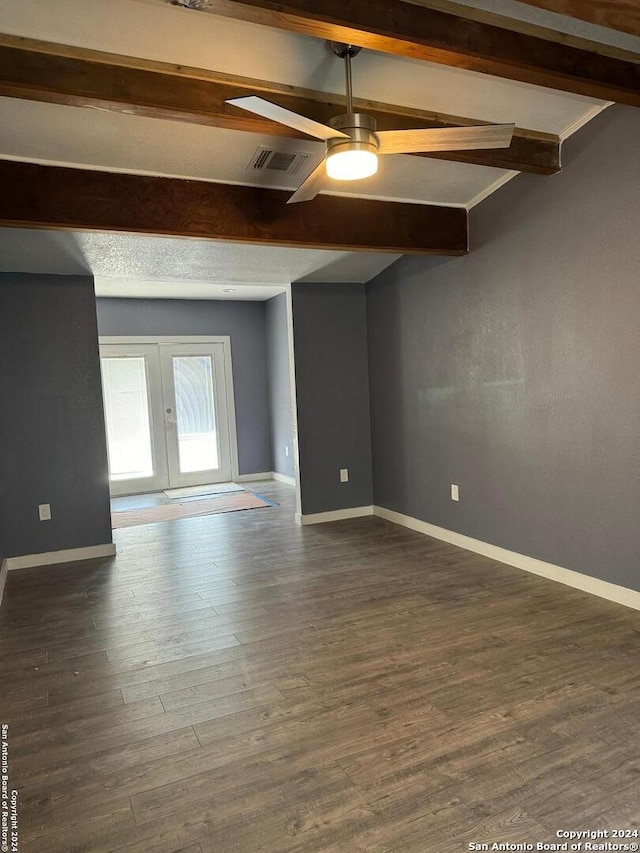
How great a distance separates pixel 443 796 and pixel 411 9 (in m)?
2.65

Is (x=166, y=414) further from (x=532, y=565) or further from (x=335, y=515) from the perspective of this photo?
(x=532, y=565)

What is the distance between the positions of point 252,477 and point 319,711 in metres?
5.71

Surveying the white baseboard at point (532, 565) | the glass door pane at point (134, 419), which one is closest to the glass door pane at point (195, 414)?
the glass door pane at point (134, 419)

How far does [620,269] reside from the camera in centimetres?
299

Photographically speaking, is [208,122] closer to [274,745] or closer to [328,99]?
[328,99]

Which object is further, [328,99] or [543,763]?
[328,99]

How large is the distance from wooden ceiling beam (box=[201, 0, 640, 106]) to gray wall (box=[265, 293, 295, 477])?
502cm

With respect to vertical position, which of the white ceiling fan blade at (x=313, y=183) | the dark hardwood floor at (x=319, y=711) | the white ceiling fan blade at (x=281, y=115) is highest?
the white ceiling fan blade at (x=281, y=115)

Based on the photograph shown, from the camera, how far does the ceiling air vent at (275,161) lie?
9.92 ft

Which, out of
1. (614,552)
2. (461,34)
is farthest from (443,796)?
(461,34)

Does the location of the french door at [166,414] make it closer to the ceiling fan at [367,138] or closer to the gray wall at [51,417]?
the gray wall at [51,417]

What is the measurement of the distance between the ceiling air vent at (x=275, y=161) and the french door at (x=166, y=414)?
4.40m

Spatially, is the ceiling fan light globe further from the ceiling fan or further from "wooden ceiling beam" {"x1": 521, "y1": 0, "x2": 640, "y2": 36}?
"wooden ceiling beam" {"x1": 521, "y1": 0, "x2": 640, "y2": 36}

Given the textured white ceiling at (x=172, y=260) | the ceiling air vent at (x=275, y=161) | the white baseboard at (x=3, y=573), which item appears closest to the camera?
the ceiling air vent at (x=275, y=161)
